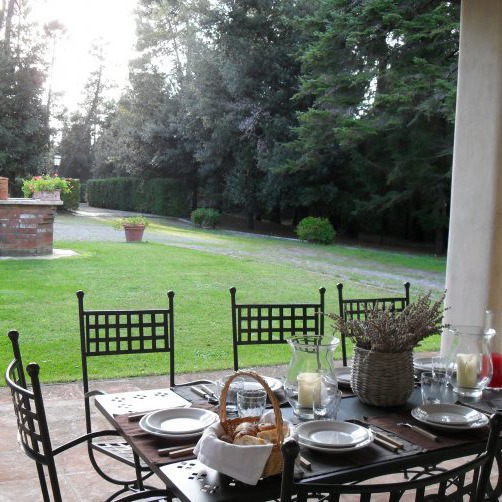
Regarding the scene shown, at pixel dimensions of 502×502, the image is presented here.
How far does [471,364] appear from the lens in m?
1.95

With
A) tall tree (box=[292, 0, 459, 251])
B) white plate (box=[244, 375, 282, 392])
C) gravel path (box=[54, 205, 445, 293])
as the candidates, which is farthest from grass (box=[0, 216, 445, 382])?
white plate (box=[244, 375, 282, 392])

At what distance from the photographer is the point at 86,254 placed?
10.5 m

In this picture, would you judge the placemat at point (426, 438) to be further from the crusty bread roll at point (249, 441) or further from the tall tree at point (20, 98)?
the tall tree at point (20, 98)

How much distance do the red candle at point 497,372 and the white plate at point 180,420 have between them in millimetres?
1007

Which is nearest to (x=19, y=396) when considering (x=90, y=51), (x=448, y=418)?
(x=448, y=418)

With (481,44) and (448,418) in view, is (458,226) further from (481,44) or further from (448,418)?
(448,418)

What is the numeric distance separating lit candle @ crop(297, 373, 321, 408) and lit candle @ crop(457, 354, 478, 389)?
21.3 inches

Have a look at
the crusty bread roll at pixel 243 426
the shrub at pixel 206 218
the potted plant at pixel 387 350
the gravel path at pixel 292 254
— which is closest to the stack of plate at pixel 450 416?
the potted plant at pixel 387 350

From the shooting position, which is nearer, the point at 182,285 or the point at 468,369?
the point at 468,369

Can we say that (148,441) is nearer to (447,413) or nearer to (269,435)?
(269,435)

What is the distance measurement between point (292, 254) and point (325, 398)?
10895 mm

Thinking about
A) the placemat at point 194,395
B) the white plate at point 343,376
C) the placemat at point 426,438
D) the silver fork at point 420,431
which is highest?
the silver fork at point 420,431

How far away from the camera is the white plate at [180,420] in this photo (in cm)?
162

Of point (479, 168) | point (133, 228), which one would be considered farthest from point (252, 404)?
point (133, 228)
